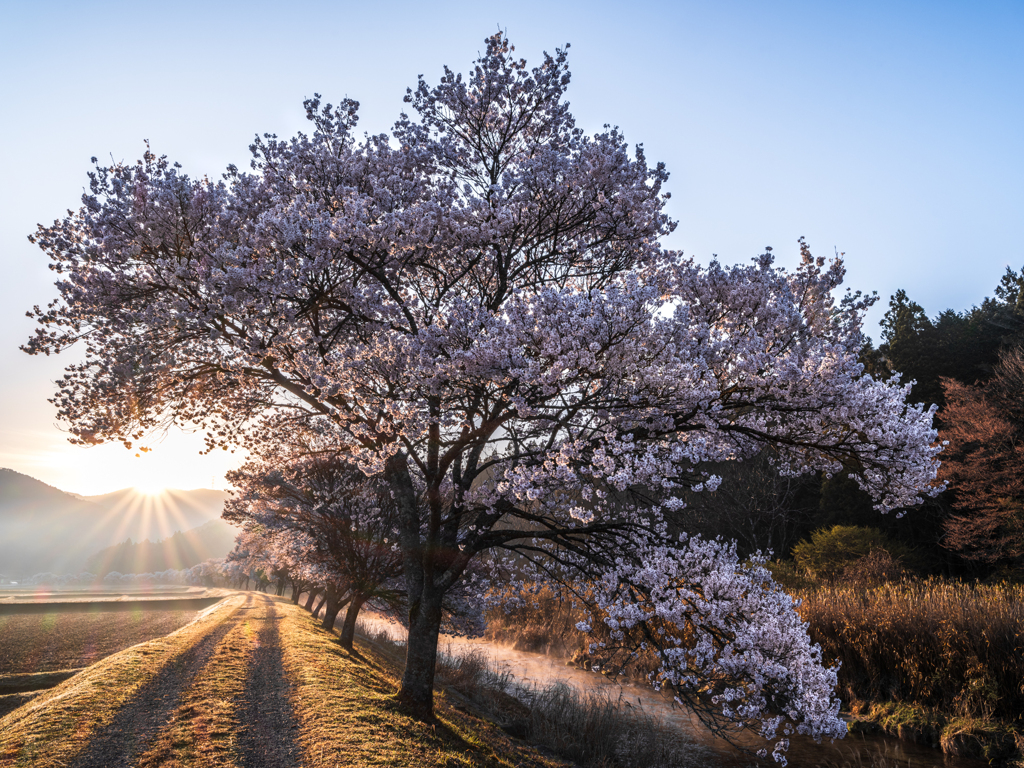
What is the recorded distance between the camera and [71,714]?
912cm

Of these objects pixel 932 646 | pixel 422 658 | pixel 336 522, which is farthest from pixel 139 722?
pixel 932 646

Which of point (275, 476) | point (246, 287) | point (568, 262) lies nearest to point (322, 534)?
point (275, 476)

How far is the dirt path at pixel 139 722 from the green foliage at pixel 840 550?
97.2 feet

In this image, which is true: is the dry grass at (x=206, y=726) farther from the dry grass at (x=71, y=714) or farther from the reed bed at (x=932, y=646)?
the reed bed at (x=932, y=646)

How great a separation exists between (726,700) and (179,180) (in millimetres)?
14213

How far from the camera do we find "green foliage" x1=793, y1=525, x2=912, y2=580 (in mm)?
28069

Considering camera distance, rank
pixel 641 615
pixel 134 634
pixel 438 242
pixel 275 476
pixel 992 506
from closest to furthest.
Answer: pixel 641 615, pixel 438 242, pixel 275 476, pixel 992 506, pixel 134 634

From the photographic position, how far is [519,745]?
475 inches

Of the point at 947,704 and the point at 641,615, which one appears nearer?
the point at 641,615

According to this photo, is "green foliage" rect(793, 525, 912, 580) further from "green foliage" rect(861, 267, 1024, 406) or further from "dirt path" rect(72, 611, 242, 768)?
"dirt path" rect(72, 611, 242, 768)

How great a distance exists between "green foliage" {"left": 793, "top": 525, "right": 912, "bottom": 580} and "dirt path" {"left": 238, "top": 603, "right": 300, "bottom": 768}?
27.4 m

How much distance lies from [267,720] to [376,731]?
249 centimetres

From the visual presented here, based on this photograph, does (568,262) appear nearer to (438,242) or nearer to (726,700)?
(438,242)

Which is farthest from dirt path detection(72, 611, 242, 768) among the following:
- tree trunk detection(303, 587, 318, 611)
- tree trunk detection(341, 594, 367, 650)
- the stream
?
tree trunk detection(303, 587, 318, 611)
